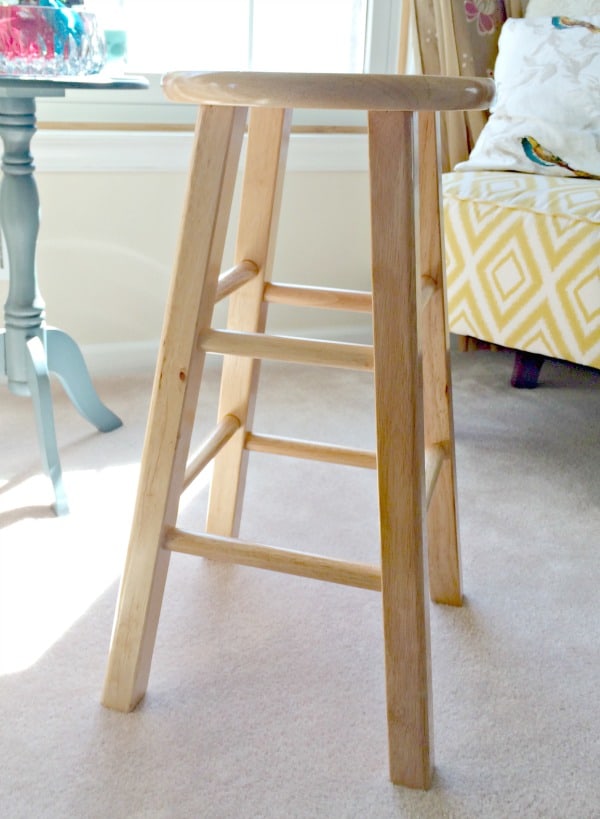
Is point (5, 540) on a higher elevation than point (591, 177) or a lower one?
lower

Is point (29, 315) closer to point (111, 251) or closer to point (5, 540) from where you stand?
point (5, 540)

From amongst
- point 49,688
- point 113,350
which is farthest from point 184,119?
point 49,688

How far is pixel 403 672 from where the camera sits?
878mm

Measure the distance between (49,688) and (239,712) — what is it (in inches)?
8.3

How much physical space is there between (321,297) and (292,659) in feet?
1.41

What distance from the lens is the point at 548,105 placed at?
1843 millimetres

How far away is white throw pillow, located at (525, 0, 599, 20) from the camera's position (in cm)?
195

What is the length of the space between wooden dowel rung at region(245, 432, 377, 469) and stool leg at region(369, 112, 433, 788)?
258 millimetres

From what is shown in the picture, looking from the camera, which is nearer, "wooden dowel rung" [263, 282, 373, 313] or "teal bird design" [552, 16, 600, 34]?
"wooden dowel rung" [263, 282, 373, 313]

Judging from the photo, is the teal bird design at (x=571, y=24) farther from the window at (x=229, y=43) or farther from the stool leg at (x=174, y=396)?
the stool leg at (x=174, y=396)

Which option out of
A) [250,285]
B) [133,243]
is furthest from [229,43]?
[250,285]

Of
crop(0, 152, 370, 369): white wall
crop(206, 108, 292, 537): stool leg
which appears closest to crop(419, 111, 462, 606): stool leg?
crop(206, 108, 292, 537): stool leg

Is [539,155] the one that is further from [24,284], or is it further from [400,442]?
[400,442]

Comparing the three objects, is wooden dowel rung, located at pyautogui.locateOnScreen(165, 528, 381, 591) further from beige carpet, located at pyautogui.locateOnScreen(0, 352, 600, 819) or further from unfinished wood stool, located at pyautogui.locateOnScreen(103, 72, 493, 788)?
beige carpet, located at pyautogui.locateOnScreen(0, 352, 600, 819)
